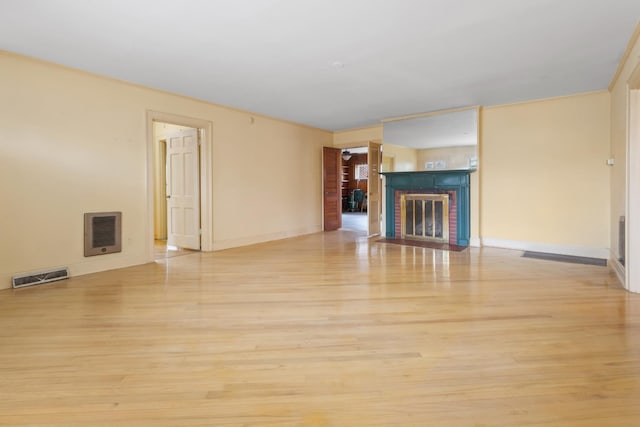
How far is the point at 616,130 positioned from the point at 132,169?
20.2 feet

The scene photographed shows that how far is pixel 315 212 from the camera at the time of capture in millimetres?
7809

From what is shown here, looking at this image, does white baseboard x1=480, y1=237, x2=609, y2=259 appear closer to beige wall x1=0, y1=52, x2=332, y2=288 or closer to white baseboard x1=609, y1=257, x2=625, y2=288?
white baseboard x1=609, y1=257, x2=625, y2=288

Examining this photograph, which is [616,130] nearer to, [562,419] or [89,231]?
[562,419]

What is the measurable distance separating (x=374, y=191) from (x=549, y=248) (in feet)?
11.0

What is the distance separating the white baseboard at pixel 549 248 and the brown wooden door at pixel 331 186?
341 centimetres

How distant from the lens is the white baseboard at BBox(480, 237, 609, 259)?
4.85 meters

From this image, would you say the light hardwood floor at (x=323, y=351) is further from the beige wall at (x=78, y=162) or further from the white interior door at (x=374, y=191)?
the white interior door at (x=374, y=191)

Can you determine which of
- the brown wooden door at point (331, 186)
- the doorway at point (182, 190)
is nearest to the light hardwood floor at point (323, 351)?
the doorway at point (182, 190)

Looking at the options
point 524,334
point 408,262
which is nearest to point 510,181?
point 408,262

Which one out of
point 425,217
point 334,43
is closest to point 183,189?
point 334,43

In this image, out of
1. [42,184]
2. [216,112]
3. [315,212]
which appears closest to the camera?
[42,184]

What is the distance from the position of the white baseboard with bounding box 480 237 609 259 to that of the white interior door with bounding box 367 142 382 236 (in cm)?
225

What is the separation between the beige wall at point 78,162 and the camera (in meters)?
3.51

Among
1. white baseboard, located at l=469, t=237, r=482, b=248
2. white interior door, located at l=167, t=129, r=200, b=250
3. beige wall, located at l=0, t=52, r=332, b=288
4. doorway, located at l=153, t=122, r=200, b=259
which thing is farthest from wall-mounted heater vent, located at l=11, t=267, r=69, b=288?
white baseboard, located at l=469, t=237, r=482, b=248
